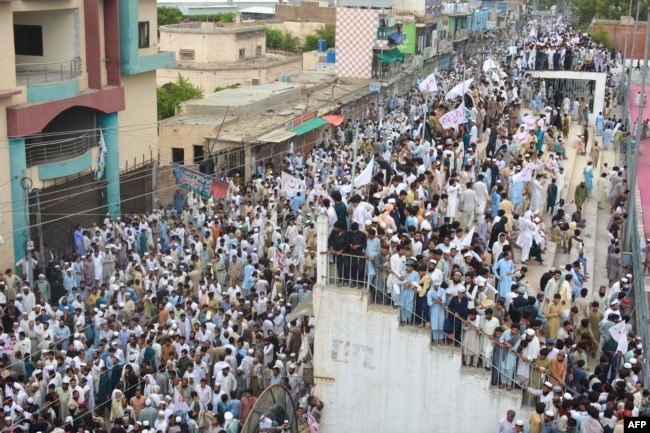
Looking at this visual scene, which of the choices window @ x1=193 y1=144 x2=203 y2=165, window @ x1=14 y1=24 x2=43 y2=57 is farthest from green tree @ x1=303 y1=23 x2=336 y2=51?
window @ x1=14 y1=24 x2=43 y2=57

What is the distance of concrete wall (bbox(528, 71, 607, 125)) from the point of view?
1180 inches

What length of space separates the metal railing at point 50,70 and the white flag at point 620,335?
1446cm

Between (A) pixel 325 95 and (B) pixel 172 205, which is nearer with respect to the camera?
(B) pixel 172 205

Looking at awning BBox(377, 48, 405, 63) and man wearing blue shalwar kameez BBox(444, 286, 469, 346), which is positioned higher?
awning BBox(377, 48, 405, 63)

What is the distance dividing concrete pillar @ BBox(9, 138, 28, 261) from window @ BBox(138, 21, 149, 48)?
651 centimetres

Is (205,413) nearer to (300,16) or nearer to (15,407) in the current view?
(15,407)

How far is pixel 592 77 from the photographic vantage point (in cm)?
3052

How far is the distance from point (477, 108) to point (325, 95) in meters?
12.9

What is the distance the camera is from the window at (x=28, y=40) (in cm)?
2348

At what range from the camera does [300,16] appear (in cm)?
7956

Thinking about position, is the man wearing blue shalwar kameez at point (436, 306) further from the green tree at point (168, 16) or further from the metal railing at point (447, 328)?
the green tree at point (168, 16)

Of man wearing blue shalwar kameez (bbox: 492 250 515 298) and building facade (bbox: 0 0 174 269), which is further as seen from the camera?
building facade (bbox: 0 0 174 269)

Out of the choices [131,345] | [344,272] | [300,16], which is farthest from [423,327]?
[300,16]

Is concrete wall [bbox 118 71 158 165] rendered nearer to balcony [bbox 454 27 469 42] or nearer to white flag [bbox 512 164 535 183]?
white flag [bbox 512 164 535 183]
